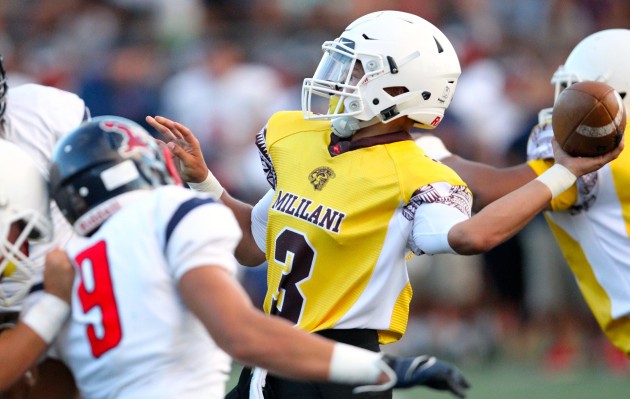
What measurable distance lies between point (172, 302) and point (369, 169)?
4.01 feet

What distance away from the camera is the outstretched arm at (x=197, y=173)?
4.37 metres

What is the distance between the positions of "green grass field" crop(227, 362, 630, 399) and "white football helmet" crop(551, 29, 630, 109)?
3416 millimetres

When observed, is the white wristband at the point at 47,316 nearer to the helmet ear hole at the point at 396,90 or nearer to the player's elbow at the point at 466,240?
the player's elbow at the point at 466,240

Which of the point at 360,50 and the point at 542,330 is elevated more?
the point at 360,50

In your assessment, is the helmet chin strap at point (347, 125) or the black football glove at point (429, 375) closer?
the black football glove at point (429, 375)

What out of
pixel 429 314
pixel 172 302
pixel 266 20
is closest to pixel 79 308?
pixel 172 302

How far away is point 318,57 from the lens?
1101 cm

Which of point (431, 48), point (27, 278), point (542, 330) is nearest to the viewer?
point (27, 278)

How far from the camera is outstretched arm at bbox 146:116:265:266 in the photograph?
4371mm

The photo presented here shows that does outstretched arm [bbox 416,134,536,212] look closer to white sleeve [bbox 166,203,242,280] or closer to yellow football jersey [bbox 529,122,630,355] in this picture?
yellow football jersey [bbox 529,122,630,355]

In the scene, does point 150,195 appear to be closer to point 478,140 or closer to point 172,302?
point 172,302

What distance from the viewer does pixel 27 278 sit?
10.5 feet

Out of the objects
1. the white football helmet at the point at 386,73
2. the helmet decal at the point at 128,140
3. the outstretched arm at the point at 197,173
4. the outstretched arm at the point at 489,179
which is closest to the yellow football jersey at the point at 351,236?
the white football helmet at the point at 386,73

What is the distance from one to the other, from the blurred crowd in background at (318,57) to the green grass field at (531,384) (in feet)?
0.94
